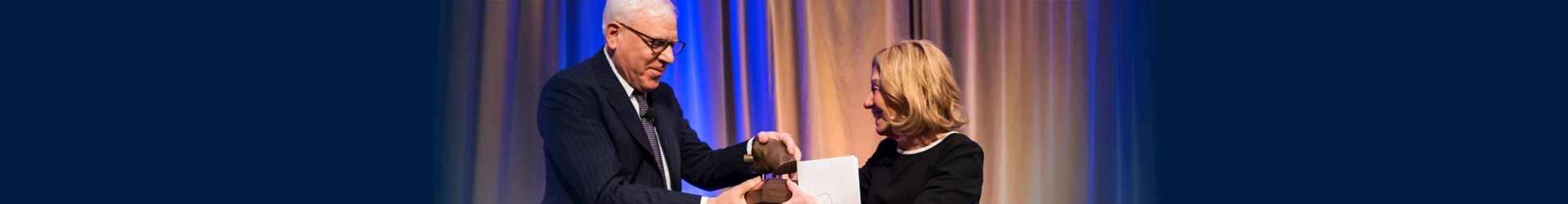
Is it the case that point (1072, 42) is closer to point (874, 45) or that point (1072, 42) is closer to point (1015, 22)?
point (1015, 22)

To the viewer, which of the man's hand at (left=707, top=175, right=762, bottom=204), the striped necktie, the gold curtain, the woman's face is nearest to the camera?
the man's hand at (left=707, top=175, right=762, bottom=204)

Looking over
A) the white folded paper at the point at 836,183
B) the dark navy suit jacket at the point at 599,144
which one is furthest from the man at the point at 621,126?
Result: the white folded paper at the point at 836,183

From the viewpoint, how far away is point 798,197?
162 cm

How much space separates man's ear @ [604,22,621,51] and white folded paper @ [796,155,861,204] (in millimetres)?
580

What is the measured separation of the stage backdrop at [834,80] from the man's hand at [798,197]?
1.35 meters

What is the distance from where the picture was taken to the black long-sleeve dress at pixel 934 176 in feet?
5.38

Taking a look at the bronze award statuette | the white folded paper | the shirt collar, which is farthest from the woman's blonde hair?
the shirt collar

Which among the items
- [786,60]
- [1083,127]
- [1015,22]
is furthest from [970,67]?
[786,60]

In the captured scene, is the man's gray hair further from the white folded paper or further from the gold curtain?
the gold curtain

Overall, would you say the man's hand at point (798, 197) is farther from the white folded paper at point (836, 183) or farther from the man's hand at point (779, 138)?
the man's hand at point (779, 138)

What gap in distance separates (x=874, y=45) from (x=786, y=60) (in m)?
0.37

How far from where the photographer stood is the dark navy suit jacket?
1604 mm

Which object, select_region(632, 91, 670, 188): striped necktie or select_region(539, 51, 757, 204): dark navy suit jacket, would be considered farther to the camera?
select_region(632, 91, 670, 188): striped necktie

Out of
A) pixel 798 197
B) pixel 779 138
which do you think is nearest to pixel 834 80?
pixel 779 138
